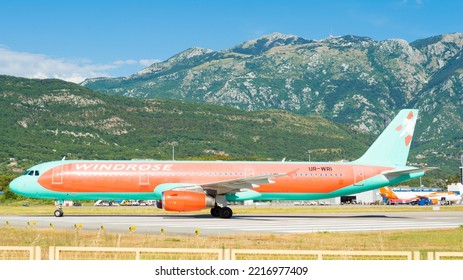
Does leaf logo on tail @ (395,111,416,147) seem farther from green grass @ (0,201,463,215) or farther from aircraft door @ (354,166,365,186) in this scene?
green grass @ (0,201,463,215)

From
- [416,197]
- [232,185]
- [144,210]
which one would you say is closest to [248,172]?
[232,185]

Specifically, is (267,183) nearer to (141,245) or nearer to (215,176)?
(215,176)

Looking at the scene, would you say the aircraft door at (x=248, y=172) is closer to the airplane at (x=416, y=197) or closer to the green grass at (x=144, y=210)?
the green grass at (x=144, y=210)

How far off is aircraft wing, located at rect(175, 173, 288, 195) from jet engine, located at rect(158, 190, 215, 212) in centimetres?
191

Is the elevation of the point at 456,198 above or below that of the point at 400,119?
below

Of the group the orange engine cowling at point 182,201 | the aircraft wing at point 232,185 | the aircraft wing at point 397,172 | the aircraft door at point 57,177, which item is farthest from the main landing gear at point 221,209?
the aircraft wing at point 397,172

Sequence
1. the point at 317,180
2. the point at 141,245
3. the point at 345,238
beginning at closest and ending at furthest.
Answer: the point at 141,245 → the point at 345,238 → the point at 317,180

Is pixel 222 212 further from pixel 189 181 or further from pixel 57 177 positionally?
pixel 57 177

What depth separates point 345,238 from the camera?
92.5 ft

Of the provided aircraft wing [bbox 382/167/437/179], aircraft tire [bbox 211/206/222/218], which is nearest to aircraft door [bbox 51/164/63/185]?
aircraft tire [bbox 211/206/222/218]

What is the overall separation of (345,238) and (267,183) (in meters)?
→ 19.7

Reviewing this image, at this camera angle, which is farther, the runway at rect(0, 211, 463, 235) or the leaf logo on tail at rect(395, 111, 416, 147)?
the leaf logo on tail at rect(395, 111, 416, 147)

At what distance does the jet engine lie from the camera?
4222cm
